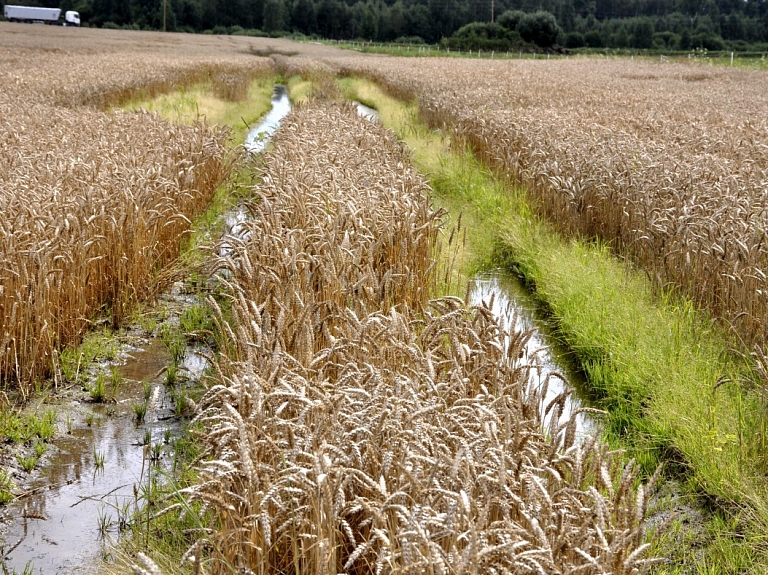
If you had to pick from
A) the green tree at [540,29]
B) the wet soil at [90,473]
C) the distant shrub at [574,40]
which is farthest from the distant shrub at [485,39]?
the wet soil at [90,473]

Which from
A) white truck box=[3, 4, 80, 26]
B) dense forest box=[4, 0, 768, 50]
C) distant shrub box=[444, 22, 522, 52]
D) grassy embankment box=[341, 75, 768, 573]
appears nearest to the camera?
Result: grassy embankment box=[341, 75, 768, 573]

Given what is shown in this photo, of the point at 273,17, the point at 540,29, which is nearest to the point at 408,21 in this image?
the point at 273,17

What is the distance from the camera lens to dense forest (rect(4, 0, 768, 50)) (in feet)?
273

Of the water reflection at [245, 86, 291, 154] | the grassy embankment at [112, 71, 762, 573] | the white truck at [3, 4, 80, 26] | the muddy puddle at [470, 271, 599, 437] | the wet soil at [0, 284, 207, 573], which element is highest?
the white truck at [3, 4, 80, 26]

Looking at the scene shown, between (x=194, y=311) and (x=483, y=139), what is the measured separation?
7.95 meters

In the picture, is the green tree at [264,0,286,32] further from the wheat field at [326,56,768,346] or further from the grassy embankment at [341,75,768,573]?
the grassy embankment at [341,75,768,573]

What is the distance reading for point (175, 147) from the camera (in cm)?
1095

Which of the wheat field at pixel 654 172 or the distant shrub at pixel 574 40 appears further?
the distant shrub at pixel 574 40

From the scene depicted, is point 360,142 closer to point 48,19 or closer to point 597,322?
point 597,322

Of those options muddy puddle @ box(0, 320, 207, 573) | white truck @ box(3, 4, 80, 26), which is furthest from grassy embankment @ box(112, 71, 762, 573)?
white truck @ box(3, 4, 80, 26)

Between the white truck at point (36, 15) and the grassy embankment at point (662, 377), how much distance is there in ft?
300

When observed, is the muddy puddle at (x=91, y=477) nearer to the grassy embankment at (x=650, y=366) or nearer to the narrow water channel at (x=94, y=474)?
the narrow water channel at (x=94, y=474)

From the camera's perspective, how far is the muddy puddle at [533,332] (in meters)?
5.48

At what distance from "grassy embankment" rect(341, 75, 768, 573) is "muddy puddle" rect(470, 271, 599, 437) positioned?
13 centimetres
